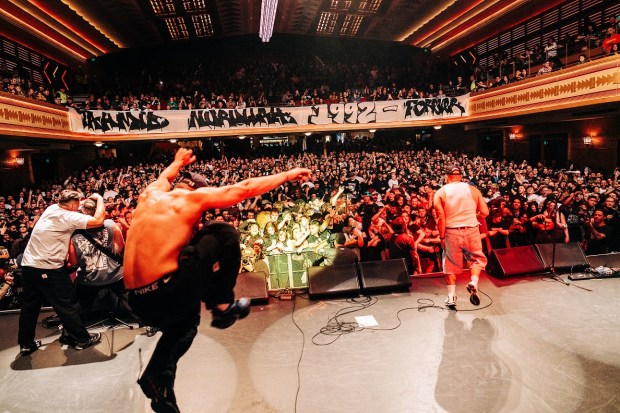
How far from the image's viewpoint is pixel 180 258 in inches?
79.0

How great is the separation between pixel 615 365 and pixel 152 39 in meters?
20.1

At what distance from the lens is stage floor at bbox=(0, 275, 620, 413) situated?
2.88m

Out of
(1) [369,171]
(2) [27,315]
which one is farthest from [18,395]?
(1) [369,171]

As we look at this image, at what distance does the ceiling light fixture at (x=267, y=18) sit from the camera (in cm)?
1489

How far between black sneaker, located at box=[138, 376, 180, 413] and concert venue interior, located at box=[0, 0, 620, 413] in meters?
0.64

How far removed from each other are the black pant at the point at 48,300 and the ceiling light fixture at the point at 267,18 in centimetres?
1351

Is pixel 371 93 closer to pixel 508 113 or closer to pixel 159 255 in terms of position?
pixel 508 113

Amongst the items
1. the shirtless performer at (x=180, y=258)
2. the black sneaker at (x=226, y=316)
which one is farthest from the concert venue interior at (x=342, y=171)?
the shirtless performer at (x=180, y=258)

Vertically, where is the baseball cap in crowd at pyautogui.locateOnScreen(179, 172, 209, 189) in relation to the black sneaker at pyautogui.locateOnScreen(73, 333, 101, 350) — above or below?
above

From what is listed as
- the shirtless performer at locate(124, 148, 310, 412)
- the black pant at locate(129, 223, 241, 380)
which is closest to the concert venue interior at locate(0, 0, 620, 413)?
the black pant at locate(129, 223, 241, 380)

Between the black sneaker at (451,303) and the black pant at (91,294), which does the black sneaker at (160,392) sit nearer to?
the black pant at (91,294)

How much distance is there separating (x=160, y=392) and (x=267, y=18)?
688 inches

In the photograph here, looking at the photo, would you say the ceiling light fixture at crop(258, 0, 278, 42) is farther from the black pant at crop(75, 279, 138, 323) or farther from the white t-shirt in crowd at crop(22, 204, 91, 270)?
the white t-shirt in crowd at crop(22, 204, 91, 270)

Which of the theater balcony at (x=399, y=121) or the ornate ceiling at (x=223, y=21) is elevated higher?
the ornate ceiling at (x=223, y=21)
